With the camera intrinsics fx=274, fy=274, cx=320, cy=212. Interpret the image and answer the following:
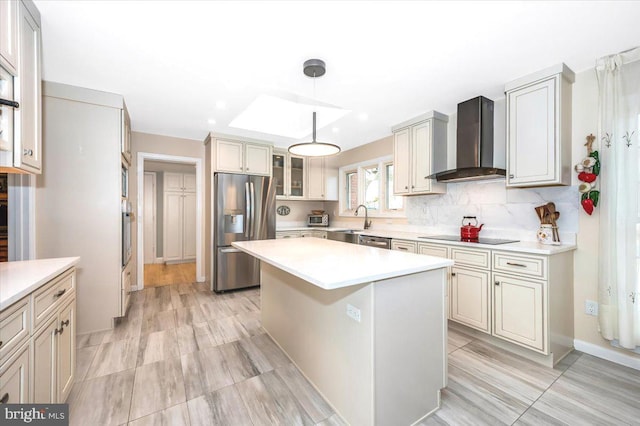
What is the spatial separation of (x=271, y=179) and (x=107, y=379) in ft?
10.2

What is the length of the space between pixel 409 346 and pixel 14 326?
5.96 feet

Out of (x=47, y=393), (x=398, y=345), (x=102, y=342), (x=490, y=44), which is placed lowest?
(x=102, y=342)

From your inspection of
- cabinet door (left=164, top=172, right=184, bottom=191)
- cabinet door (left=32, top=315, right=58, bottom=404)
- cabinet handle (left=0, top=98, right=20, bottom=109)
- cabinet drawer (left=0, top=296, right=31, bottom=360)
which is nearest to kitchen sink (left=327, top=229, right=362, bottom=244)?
cabinet door (left=32, top=315, right=58, bottom=404)

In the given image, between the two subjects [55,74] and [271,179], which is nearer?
[55,74]

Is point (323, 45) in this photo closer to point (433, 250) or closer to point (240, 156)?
point (433, 250)

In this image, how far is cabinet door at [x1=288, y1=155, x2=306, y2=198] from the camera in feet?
16.9

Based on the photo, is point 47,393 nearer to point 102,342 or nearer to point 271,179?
point 102,342

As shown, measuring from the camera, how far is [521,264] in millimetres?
2248

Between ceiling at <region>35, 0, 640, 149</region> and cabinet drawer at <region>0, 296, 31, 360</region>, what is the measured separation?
1.70 m

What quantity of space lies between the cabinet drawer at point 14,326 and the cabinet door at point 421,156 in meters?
3.44

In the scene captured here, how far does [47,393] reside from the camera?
4.57 feet

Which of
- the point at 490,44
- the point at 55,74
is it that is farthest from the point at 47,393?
the point at 490,44

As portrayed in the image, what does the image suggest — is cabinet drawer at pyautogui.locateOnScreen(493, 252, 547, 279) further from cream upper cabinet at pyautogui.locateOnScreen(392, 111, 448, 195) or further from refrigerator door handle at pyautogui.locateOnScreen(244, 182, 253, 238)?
refrigerator door handle at pyautogui.locateOnScreen(244, 182, 253, 238)

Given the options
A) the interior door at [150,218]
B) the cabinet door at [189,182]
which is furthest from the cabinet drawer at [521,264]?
the interior door at [150,218]
